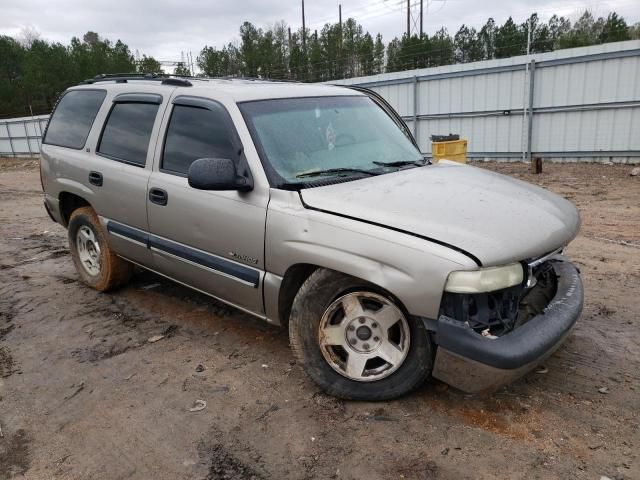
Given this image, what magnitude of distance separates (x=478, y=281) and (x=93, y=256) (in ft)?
13.0

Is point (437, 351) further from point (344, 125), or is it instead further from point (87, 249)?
point (87, 249)

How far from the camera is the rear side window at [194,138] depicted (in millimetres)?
3363

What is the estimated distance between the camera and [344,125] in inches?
142

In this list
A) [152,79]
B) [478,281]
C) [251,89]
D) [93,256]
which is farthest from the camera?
[93,256]

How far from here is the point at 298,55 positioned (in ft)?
122

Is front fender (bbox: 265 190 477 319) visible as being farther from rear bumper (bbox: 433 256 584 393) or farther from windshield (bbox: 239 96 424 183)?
windshield (bbox: 239 96 424 183)

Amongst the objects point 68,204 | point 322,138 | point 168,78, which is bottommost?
point 68,204

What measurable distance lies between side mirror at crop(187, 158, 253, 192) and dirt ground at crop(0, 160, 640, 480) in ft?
4.15

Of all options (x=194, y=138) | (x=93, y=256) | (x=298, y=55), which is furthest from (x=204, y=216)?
(x=298, y=55)

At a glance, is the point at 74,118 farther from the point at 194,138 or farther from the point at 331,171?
the point at 331,171

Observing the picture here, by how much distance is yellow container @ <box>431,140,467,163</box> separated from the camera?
1035 centimetres

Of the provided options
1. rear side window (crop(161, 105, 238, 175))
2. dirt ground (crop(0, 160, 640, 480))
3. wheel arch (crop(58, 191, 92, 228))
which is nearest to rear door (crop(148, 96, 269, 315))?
rear side window (crop(161, 105, 238, 175))

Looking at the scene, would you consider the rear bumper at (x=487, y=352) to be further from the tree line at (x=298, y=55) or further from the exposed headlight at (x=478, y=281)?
the tree line at (x=298, y=55)

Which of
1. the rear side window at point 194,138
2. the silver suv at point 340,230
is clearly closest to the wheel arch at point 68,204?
the silver suv at point 340,230
